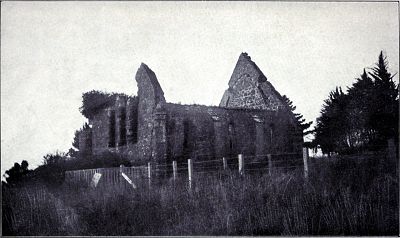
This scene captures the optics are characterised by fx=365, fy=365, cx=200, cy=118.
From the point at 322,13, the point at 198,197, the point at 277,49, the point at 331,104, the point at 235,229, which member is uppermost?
the point at 322,13

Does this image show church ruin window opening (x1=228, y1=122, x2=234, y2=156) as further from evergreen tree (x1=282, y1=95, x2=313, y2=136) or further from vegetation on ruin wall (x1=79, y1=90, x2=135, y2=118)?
vegetation on ruin wall (x1=79, y1=90, x2=135, y2=118)

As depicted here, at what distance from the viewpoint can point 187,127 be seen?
50.1 ft

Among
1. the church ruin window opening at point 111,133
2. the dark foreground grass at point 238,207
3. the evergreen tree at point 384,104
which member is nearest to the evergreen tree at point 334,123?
the dark foreground grass at point 238,207

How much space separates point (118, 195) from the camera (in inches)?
372

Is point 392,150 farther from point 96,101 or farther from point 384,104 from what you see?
point 96,101

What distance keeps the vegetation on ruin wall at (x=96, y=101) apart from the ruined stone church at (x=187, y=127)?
0.23 meters

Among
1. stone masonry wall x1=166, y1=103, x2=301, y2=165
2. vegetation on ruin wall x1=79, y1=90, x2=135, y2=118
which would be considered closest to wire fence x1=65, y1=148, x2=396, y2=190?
stone masonry wall x1=166, y1=103, x2=301, y2=165

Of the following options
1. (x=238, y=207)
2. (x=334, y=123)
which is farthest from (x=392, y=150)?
(x=238, y=207)

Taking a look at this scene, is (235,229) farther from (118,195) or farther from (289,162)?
(289,162)

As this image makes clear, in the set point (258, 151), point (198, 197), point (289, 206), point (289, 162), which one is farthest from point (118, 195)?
point (258, 151)

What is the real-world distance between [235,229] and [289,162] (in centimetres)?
724

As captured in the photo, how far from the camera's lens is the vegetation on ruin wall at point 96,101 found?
1803cm

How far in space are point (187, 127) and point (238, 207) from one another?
752 centimetres

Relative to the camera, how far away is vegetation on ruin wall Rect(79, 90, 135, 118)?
18.0m
